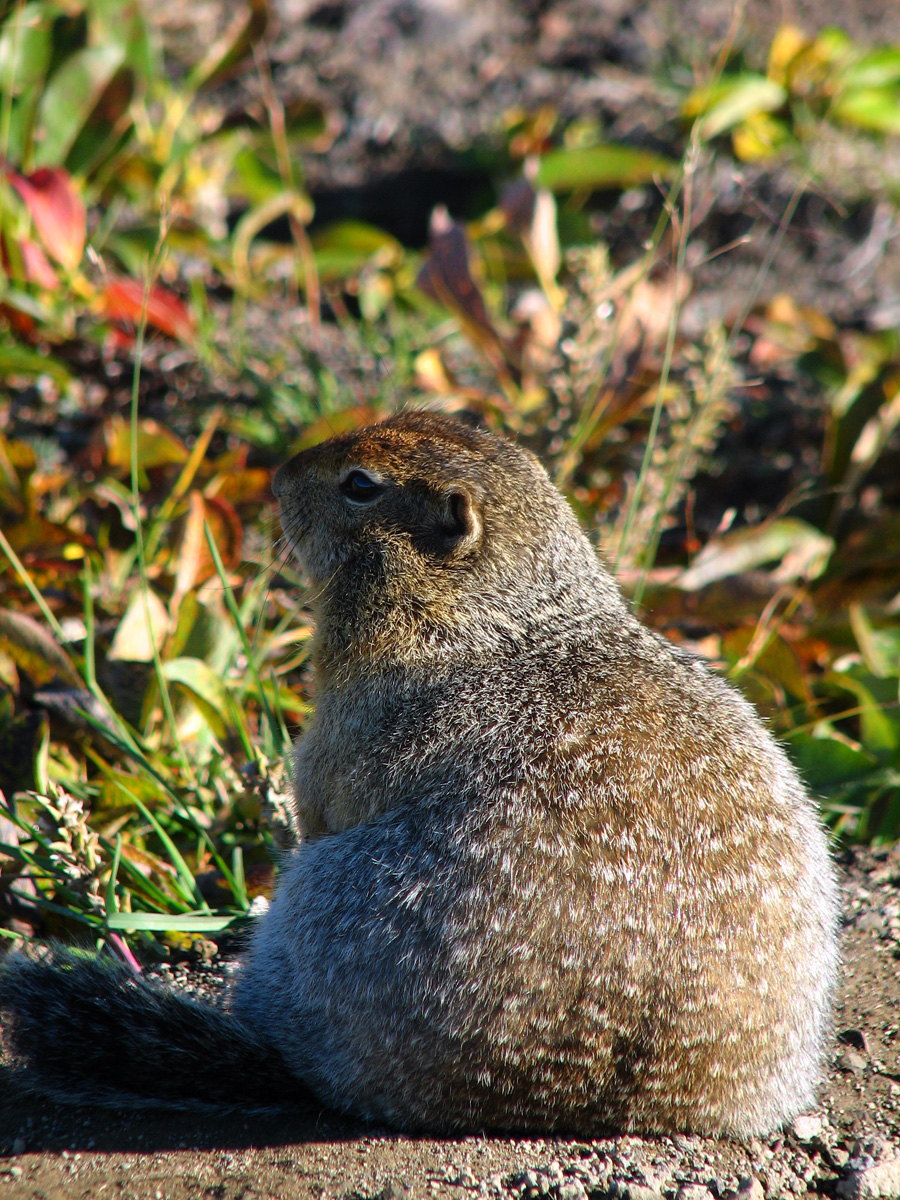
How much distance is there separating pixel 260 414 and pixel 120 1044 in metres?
3.30

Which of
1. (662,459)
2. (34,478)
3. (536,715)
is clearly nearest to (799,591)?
(662,459)

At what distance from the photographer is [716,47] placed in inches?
256

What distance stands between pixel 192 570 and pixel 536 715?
1912 mm

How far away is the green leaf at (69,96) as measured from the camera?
5145 millimetres

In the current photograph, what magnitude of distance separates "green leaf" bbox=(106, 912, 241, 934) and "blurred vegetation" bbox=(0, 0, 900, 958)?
0.04 feet

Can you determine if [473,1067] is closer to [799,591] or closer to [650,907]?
[650,907]

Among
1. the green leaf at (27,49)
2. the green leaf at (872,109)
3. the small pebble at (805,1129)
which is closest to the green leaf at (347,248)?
the green leaf at (27,49)

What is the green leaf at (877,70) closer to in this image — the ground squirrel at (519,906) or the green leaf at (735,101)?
the green leaf at (735,101)

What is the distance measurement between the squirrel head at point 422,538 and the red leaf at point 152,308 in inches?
79.1

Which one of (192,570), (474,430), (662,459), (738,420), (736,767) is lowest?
(736,767)

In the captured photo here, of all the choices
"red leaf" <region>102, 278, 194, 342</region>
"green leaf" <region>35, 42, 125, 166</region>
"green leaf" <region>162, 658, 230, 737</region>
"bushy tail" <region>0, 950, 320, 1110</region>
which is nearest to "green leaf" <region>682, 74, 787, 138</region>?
"red leaf" <region>102, 278, 194, 342</region>

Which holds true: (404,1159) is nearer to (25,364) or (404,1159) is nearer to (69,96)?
(25,364)

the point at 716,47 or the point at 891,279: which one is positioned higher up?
the point at 716,47

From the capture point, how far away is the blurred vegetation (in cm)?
337
